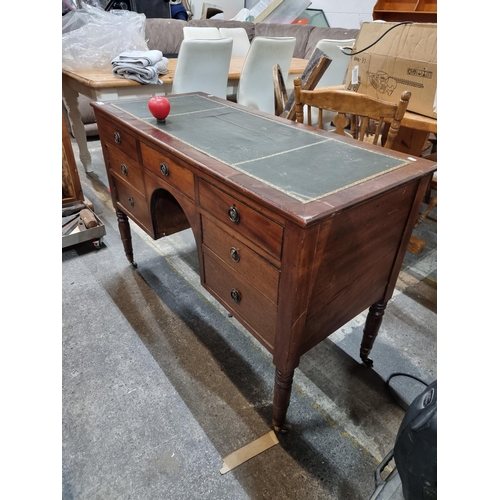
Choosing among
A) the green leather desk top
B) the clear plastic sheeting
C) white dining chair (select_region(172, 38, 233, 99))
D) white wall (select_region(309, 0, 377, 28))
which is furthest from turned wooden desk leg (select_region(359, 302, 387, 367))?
white wall (select_region(309, 0, 377, 28))

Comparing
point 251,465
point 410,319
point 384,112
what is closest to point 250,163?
point 384,112

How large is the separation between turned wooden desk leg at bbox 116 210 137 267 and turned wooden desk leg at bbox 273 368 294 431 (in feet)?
3.72

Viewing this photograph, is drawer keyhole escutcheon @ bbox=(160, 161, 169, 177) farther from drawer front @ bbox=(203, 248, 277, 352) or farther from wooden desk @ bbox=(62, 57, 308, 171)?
wooden desk @ bbox=(62, 57, 308, 171)

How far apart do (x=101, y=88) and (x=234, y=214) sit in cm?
180

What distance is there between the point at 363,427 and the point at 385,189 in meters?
0.83

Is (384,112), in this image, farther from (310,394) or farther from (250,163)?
(310,394)

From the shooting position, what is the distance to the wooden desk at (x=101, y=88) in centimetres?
219

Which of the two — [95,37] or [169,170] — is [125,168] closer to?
[169,170]

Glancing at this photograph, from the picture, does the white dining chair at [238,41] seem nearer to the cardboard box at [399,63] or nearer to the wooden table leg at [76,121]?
the wooden table leg at [76,121]

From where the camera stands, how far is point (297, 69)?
10.5 ft

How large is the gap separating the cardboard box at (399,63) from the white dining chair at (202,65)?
945 millimetres

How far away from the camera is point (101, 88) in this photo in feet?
7.13

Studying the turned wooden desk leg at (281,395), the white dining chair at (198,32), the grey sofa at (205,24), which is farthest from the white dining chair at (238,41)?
the turned wooden desk leg at (281,395)

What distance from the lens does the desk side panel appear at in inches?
31.8
